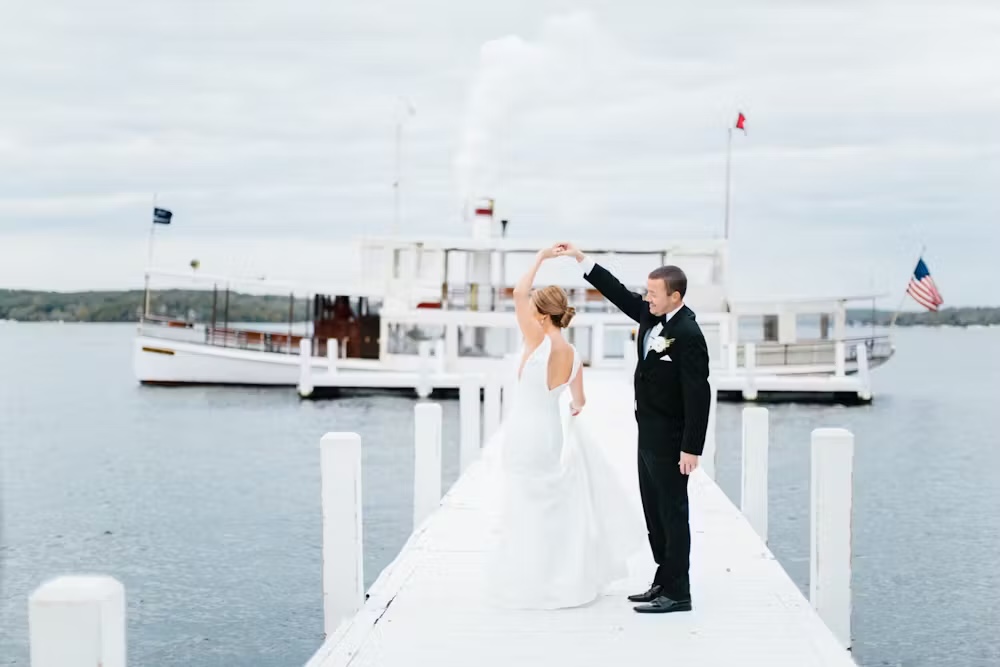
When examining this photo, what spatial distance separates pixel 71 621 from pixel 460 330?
40265 millimetres

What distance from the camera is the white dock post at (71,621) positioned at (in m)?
3.55

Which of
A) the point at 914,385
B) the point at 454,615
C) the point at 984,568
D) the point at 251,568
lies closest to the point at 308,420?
the point at 251,568

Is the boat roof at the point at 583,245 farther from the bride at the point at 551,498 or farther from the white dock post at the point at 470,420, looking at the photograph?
the bride at the point at 551,498

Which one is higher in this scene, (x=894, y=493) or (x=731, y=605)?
(x=731, y=605)

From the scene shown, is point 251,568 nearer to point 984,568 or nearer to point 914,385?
point 984,568

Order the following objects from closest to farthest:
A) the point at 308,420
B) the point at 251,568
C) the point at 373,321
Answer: the point at 251,568
the point at 308,420
the point at 373,321

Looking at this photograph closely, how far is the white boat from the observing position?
130ft

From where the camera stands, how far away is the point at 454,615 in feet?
21.5

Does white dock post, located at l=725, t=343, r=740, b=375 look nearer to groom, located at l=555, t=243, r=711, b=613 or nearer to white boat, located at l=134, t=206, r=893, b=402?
white boat, located at l=134, t=206, r=893, b=402

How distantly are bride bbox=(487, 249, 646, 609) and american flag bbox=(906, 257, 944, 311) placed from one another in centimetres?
3345

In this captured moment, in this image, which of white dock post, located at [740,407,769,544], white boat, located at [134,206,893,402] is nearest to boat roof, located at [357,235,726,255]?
white boat, located at [134,206,893,402]

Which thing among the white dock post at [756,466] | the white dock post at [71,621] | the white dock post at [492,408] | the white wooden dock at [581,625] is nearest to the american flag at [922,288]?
the white dock post at [492,408]

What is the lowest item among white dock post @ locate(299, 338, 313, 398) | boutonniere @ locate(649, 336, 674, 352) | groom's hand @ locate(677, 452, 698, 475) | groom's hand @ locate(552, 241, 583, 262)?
white dock post @ locate(299, 338, 313, 398)

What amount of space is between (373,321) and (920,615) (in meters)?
32.4
